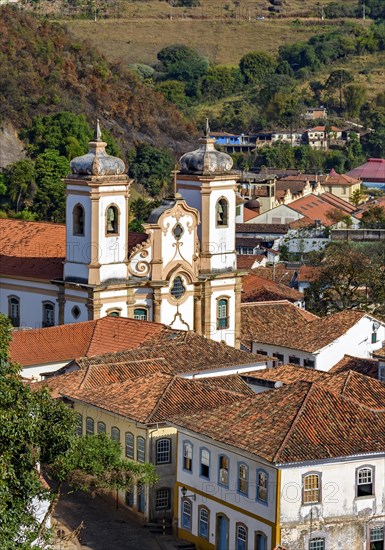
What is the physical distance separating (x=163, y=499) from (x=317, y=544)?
6009 mm

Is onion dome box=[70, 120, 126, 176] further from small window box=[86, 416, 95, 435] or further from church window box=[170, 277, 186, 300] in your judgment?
small window box=[86, 416, 95, 435]

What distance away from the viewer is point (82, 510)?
49.7 m

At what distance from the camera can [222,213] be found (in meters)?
66.3

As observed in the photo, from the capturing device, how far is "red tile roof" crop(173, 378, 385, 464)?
44.6 m

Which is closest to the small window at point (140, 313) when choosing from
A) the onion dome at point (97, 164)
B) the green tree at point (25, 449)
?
the onion dome at point (97, 164)

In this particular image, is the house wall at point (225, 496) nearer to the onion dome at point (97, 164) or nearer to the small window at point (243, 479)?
the small window at point (243, 479)

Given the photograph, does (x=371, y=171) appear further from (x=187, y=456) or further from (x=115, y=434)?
(x=187, y=456)

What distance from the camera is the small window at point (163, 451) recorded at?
161ft

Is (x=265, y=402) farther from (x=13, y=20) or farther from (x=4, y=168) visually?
(x=13, y=20)

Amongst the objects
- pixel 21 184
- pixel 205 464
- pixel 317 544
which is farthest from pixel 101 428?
pixel 21 184

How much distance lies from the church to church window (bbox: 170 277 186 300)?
0.11ft

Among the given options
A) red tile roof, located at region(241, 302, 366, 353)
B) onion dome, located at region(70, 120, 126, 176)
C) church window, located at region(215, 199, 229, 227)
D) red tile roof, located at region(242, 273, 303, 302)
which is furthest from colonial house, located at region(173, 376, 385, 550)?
red tile roof, located at region(242, 273, 303, 302)

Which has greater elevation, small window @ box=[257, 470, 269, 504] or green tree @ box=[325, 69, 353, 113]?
green tree @ box=[325, 69, 353, 113]

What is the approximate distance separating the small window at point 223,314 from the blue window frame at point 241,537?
21241 mm
